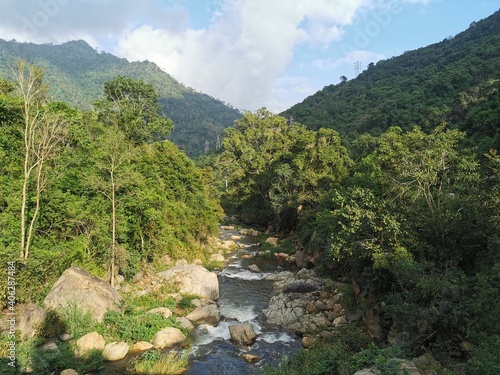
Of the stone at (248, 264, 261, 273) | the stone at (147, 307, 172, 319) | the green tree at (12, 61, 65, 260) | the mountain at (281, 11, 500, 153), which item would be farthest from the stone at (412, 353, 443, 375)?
the mountain at (281, 11, 500, 153)

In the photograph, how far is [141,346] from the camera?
15.8 meters

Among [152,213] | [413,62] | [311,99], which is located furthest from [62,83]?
[152,213]

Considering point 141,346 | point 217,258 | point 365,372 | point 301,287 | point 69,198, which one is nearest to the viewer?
point 365,372

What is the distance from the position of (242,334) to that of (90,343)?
7234 millimetres

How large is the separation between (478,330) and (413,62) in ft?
469

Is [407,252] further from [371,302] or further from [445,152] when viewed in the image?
[445,152]

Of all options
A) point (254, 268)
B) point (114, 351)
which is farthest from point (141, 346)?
point (254, 268)

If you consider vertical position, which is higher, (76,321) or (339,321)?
(76,321)

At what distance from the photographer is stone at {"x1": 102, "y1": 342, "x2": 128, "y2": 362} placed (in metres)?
14.6

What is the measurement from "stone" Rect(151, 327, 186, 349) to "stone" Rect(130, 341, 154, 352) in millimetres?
304

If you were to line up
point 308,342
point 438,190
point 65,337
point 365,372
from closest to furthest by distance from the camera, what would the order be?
point 365,372
point 65,337
point 438,190
point 308,342

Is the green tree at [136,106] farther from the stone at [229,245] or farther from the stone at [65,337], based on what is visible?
the stone at [65,337]

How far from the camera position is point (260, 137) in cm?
5706

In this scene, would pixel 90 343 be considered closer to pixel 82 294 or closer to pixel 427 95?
pixel 82 294
